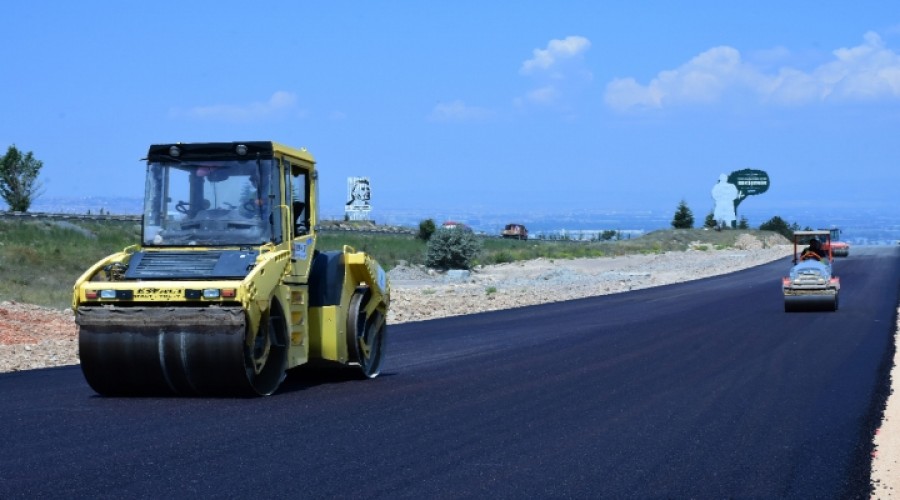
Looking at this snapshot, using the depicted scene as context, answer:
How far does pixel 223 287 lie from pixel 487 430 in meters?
2.90

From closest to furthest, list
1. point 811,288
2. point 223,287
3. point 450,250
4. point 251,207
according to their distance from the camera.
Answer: point 223,287 → point 251,207 → point 811,288 → point 450,250

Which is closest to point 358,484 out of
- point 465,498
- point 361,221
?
point 465,498

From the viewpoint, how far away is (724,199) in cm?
11844

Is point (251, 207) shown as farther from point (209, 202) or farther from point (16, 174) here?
point (16, 174)

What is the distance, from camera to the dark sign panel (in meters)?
116

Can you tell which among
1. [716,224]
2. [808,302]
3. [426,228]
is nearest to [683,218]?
[716,224]

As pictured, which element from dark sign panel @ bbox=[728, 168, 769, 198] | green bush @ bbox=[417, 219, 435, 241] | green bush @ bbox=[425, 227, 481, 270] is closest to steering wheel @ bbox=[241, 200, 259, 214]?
green bush @ bbox=[425, 227, 481, 270]

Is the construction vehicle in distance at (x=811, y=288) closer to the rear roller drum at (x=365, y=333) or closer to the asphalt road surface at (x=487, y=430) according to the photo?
the asphalt road surface at (x=487, y=430)

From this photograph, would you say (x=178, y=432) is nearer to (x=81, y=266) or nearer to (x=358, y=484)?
(x=358, y=484)

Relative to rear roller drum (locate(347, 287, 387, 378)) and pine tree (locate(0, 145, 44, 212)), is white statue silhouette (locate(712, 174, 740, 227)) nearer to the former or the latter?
pine tree (locate(0, 145, 44, 212))

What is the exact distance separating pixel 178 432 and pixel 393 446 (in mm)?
1883

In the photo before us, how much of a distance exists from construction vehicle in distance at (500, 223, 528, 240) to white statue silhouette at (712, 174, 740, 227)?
20211 mm

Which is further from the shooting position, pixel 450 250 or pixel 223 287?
pixel 450 250

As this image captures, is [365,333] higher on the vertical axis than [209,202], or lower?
lower
